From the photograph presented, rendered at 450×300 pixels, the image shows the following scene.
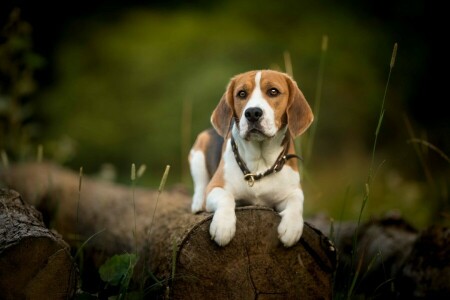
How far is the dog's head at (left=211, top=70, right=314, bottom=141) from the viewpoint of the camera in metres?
3.42

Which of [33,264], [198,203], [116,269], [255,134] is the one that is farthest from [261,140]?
[33,264]

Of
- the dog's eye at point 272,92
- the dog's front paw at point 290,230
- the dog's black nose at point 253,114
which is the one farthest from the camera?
the dog's eye at point 272,92

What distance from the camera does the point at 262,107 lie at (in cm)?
343

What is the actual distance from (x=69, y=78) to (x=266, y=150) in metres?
8.85

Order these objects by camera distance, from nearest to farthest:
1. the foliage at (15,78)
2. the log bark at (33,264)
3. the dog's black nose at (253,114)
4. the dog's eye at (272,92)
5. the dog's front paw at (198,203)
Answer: the log bark at (33,264)
the dog's black nose at (253,114)
the dog's eye at (272,92)
the dog's front paw at (198,203)
the foliage at (15,78)

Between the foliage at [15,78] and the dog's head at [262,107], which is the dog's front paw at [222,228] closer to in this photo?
the dog's head at [262,107]

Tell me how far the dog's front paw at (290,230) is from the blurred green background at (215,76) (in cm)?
549

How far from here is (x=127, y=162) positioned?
10.9m

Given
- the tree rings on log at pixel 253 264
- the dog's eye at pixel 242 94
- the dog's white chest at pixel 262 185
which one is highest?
the dog's eye at pixel 242 94

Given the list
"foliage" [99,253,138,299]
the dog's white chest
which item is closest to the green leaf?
"foliage" [99,253,138,299]

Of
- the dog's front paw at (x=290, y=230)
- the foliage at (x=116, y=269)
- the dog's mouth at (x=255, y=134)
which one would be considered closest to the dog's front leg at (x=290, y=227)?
the dog's front paw at (x=290, y=230)

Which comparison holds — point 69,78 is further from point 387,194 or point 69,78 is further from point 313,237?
point 313,237

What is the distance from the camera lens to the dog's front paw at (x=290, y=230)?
10.3ft

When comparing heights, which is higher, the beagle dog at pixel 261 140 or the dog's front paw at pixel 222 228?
the beagle dog at pixel 261 140
